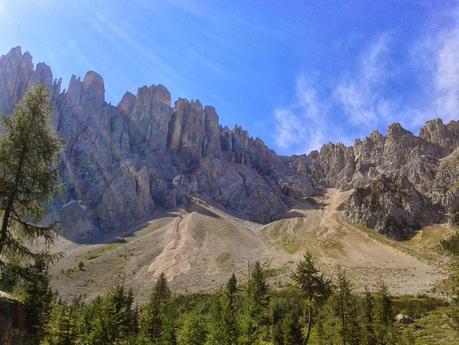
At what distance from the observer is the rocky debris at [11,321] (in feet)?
51.3

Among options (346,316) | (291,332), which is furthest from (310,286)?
(291,332)

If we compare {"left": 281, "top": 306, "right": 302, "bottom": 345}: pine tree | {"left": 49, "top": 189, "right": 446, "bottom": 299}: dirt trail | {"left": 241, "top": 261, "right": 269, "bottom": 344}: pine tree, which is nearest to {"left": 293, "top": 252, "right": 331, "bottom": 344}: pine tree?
{"left": 241, "top": 261, "right": 269, "bottom": 344}: pine tree

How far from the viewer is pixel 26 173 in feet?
66.2

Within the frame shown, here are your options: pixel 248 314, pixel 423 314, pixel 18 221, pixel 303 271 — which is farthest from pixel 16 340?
pixel 423 314

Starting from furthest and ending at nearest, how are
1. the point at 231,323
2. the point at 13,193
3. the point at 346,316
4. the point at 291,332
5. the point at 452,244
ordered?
the point at 452,244
the point at 291,332
the point at 231,323
the point at 346,316
the point at 13,193

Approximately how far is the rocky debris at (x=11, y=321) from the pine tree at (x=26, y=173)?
10.5 feet

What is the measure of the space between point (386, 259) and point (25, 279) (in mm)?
163975

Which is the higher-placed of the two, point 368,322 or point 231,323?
point 368,322

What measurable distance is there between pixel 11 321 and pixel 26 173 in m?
7.17

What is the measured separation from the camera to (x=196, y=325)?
56156 millimetres

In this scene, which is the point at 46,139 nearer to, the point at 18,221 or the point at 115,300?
the point at 18,221

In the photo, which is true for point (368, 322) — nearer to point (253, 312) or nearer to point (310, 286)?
point (253, 312)

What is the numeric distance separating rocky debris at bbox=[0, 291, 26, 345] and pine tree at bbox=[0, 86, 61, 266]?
321 centimetres

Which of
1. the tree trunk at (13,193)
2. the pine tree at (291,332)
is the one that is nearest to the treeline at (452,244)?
the pine tree at (291,332)
